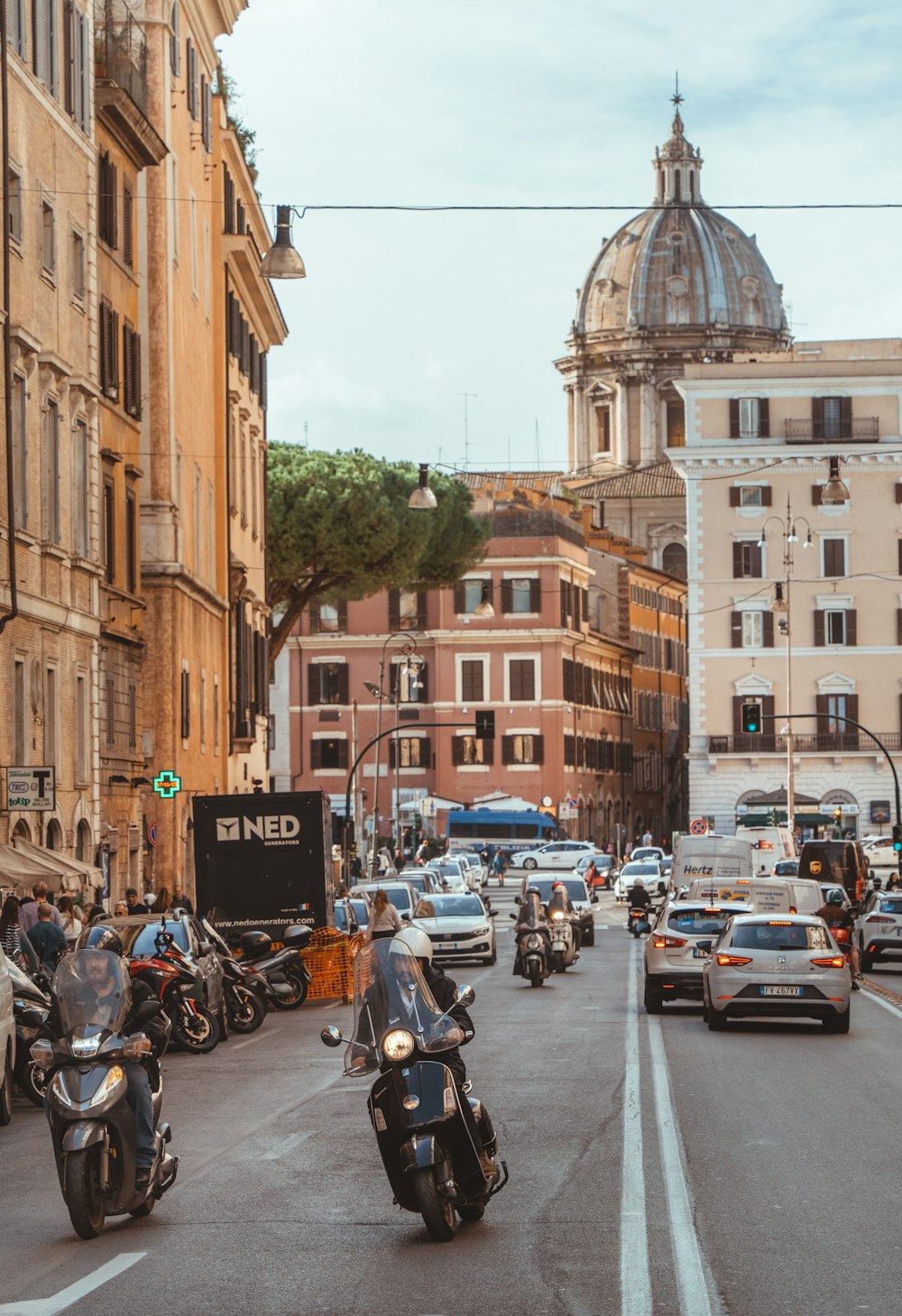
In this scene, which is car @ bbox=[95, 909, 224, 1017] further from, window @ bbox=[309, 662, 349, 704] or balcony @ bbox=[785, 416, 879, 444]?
window @ bbox=[309, 662, 349, 704]

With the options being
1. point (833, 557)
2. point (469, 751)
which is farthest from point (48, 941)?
point (469, 751)

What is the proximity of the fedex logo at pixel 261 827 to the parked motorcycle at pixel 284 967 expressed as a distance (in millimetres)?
2310

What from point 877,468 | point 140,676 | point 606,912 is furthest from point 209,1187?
point 877,468

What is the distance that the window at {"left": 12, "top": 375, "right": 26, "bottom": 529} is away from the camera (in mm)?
32656

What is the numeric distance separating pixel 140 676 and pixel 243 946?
15644 millimetres

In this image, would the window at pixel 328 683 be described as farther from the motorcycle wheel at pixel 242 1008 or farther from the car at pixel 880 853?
the motorcycle wheel at pixel 242 1008

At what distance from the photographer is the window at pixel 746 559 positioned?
91500mm

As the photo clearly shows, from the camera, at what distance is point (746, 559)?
301ft

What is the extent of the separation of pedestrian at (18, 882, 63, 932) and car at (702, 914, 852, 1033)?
7361mm

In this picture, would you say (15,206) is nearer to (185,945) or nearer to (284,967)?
(284,967)

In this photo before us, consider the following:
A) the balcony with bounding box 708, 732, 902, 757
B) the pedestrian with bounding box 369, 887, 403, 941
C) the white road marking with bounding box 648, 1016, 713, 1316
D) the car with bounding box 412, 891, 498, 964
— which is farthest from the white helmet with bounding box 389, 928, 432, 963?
the balcony with bounding box 708, 732, 902, 757

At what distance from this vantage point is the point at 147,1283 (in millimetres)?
10148

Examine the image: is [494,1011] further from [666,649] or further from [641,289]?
[641,289]

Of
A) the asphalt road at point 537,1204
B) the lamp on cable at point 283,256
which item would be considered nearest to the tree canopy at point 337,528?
the lamp on cable at point 283,256
